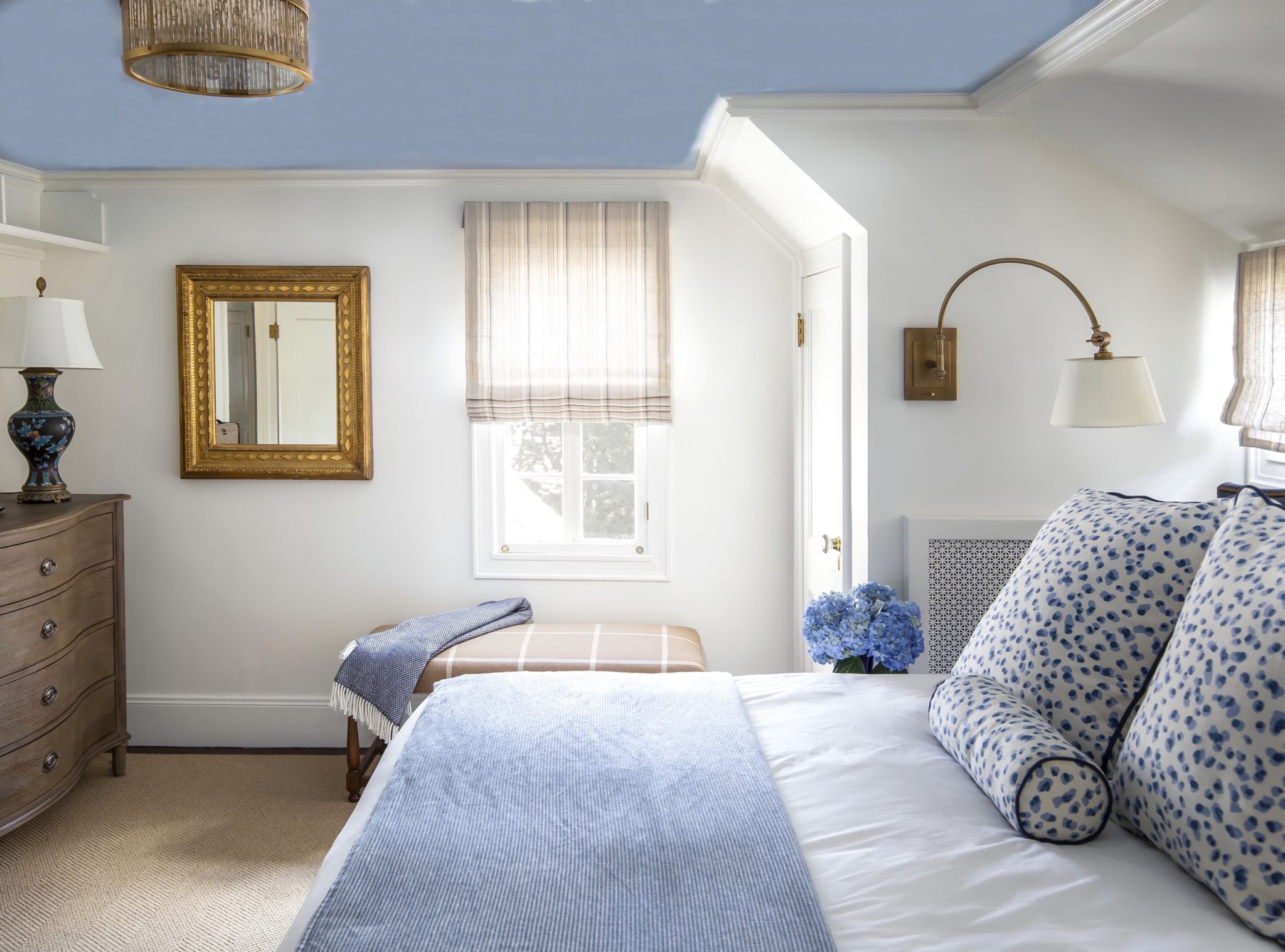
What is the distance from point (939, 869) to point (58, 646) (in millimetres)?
3005

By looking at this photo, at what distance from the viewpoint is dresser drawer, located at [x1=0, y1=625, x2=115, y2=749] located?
281 cm

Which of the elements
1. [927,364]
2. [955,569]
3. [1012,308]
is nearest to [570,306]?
[927,364]

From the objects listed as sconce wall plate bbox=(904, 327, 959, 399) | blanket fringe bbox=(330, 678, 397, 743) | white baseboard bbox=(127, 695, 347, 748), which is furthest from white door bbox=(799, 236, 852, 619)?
white baseboard bbox=(127, 695, 347, 748)

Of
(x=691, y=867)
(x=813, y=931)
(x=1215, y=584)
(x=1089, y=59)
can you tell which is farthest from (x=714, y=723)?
(x=1089, y=59)

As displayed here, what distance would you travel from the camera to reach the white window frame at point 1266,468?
8.88 feet

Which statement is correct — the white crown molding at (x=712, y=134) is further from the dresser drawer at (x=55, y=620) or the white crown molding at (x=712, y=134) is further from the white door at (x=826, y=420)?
the dresser drawer at (x=55, y=620)

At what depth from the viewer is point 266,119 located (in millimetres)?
2930

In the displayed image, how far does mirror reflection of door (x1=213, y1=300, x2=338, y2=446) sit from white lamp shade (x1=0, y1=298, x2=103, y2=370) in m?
0.59

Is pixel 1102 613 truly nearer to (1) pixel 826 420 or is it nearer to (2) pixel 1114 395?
(2) pixel 1114 395

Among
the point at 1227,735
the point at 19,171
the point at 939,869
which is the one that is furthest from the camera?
the point at 19,171

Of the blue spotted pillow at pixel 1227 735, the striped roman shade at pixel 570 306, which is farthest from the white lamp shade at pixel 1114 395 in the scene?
the striped roman shade at pixel 570 306

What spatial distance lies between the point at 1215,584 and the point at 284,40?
1.94m

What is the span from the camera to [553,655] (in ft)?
10.8

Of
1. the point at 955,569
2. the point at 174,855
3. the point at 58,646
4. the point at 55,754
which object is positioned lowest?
the point at 174,855
